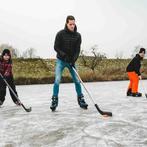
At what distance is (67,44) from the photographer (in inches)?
286

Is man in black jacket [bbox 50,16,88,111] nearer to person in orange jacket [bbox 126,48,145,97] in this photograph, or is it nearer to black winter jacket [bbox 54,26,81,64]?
black winter jacket [bbox 54,26,81,64]

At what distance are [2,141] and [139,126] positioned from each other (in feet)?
6.46

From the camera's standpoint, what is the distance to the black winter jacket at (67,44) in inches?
285

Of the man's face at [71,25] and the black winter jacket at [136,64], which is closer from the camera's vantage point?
the man's face at [71,25]

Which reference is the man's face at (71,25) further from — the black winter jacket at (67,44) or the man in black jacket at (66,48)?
the black winter jacket at (67,44)

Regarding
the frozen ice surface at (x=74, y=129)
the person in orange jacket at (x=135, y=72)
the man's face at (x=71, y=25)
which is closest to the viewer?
the frozen ice surface at (x=74, y=129)

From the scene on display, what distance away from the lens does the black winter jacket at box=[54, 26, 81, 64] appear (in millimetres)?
7234

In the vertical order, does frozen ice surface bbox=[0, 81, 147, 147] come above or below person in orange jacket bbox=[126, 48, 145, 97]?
below

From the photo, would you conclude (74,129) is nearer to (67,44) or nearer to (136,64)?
(67,44)

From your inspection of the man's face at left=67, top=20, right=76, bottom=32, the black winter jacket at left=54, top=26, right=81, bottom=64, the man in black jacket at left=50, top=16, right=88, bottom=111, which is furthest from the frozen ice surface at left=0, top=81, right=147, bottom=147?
the man's face at left=67, top=20, right=76, bottom=32

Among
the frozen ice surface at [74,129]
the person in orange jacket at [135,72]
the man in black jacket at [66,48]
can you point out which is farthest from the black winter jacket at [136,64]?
the frozen ice surface at [74,129]

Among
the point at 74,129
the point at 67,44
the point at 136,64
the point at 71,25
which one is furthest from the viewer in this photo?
the point at 136,64

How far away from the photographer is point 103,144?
4.05m

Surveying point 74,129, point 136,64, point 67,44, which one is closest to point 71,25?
point 67,44
